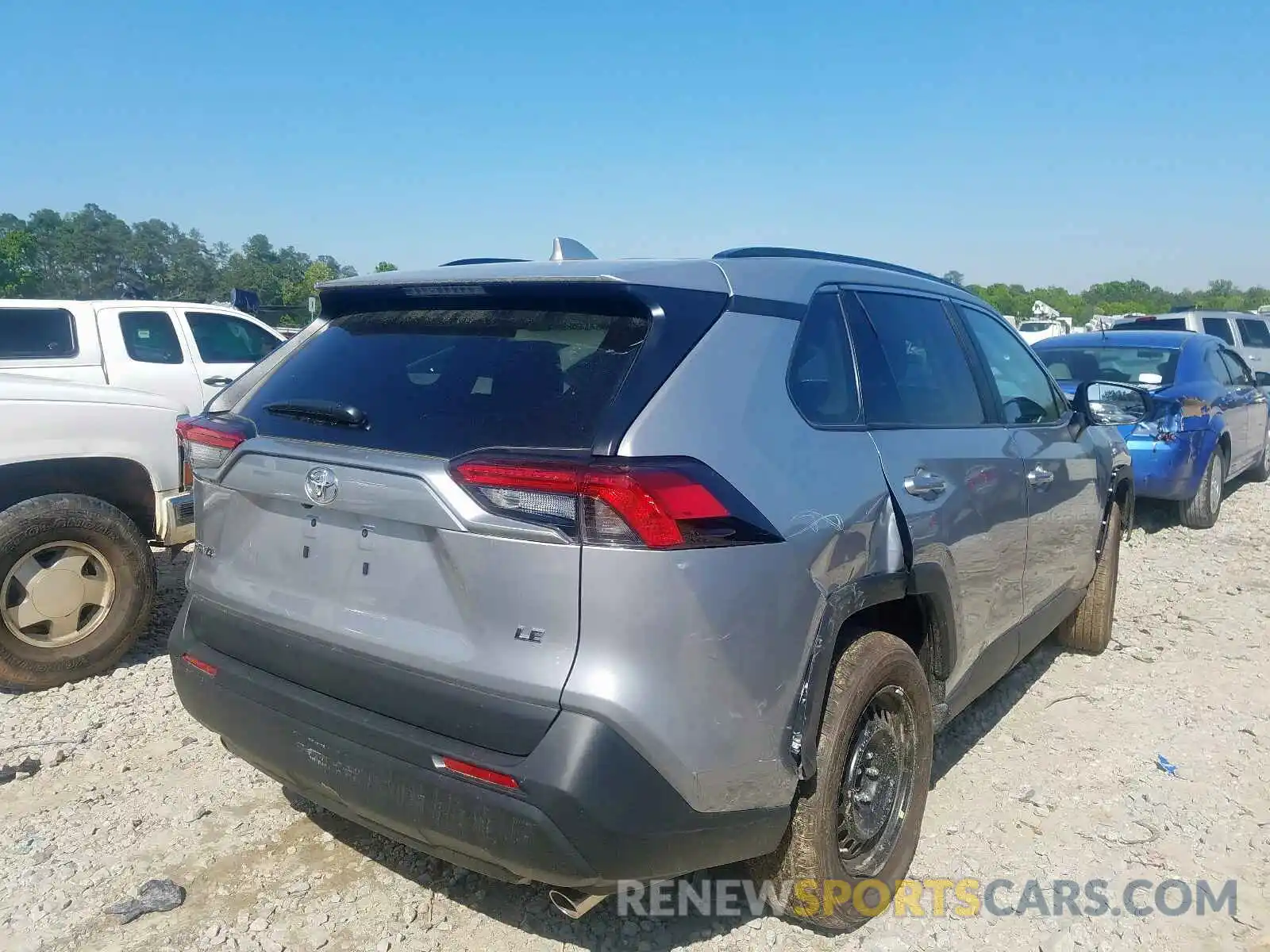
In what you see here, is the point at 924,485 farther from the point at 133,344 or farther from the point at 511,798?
the point at 133,344

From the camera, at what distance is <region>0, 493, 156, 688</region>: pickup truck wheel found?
407 centimetres

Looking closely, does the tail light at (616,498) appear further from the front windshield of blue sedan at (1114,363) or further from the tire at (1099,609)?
the front windshield of blue sedan at (1114,363)

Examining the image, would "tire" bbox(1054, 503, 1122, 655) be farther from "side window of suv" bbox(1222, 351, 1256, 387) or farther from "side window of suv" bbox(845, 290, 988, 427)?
"side window of suv" bbox(1222, 351, 1256, 387)

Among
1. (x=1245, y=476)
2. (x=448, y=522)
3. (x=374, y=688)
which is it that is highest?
(x=448, y=522)

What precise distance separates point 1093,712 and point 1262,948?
1667 mm

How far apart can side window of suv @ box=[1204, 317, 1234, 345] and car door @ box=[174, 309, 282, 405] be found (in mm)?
14477

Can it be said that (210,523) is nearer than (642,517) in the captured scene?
No

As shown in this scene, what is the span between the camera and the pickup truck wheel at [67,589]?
4074 mm

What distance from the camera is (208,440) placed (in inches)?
103

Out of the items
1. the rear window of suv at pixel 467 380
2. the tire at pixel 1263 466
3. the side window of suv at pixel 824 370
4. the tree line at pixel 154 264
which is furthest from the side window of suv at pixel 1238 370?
the tree line at pixel 154 264

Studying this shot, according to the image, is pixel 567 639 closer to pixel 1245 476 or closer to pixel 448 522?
pixel 448 522

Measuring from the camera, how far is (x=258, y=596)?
2473mm

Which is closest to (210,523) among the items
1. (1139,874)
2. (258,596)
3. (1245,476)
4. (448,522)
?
(258,596)

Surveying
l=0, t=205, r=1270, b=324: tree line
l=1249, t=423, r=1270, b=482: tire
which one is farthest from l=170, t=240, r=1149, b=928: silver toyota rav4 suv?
l=0, t=205, r=1270, b=324: tree line
